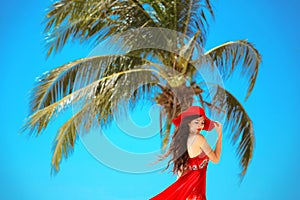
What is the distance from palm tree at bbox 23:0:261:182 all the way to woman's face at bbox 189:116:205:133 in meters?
0.48

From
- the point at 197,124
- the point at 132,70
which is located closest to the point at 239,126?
the point at 197,124

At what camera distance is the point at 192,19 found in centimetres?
652

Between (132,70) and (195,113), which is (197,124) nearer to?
(195,113)

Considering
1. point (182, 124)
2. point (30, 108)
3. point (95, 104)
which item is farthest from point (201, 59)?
point (30, 108)

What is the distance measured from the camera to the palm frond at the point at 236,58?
6.46 meters

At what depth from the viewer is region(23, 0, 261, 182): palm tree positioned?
5.64 metres

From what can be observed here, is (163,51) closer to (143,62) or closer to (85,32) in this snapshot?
(143,62)

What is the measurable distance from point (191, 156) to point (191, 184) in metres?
0.31

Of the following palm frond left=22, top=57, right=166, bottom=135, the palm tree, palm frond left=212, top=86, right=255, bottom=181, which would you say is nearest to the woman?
the palm tree

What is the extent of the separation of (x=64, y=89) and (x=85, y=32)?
3.03ft

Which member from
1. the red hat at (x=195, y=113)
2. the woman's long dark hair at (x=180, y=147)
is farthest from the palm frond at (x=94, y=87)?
the woman's long dark hair at (x=180, y=147)

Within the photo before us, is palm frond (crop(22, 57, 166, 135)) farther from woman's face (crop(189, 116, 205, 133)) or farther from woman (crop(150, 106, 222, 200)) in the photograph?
woman's face (crop(189, 116, 205, 133))

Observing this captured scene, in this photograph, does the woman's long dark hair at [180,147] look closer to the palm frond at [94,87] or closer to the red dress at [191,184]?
the red dress at [191,184]

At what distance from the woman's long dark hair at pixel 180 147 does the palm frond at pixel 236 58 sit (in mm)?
1165
